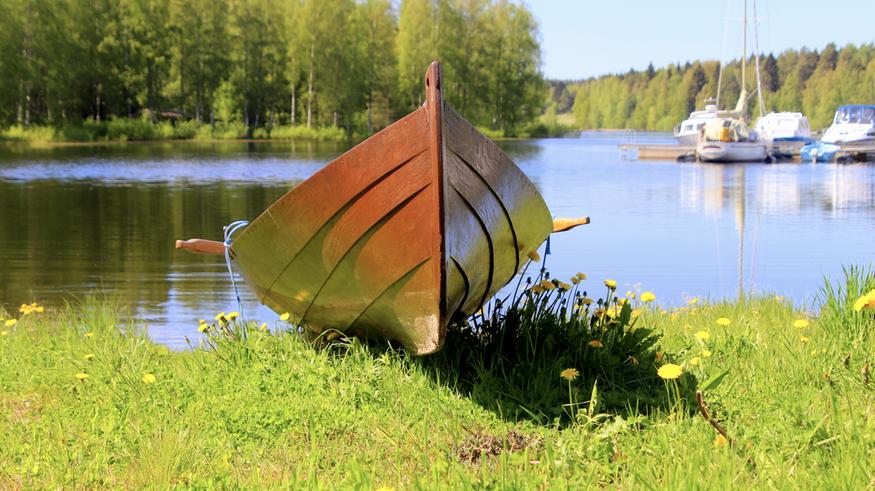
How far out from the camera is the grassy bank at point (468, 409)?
3.03 metres

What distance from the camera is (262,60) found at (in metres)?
60.9

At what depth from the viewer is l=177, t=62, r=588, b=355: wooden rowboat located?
3629 millimetres

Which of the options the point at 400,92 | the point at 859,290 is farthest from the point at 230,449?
the point at 400,92

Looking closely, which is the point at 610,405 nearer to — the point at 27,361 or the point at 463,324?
the point at 463,324

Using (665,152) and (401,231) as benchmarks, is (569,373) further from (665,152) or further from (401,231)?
(665,152)

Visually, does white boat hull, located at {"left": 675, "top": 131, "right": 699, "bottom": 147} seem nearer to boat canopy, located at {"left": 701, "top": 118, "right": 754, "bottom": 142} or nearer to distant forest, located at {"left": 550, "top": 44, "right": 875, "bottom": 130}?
boat canopy, located at {"left": 701, "top": 118, "right": 754, "bottom": 142}

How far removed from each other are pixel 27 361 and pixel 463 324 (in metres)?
2.60

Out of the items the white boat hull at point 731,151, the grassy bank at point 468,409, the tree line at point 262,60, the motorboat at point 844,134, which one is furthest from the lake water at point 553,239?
the tree line at point 262,60

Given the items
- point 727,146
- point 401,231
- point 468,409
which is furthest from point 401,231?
point 727,146

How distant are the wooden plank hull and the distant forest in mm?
89459

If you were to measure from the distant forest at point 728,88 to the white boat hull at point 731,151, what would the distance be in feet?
170

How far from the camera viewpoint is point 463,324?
4.59 m

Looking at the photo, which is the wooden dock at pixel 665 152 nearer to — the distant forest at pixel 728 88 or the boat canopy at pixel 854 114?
the boat canopy at pixel 854 114

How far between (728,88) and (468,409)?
132 m
